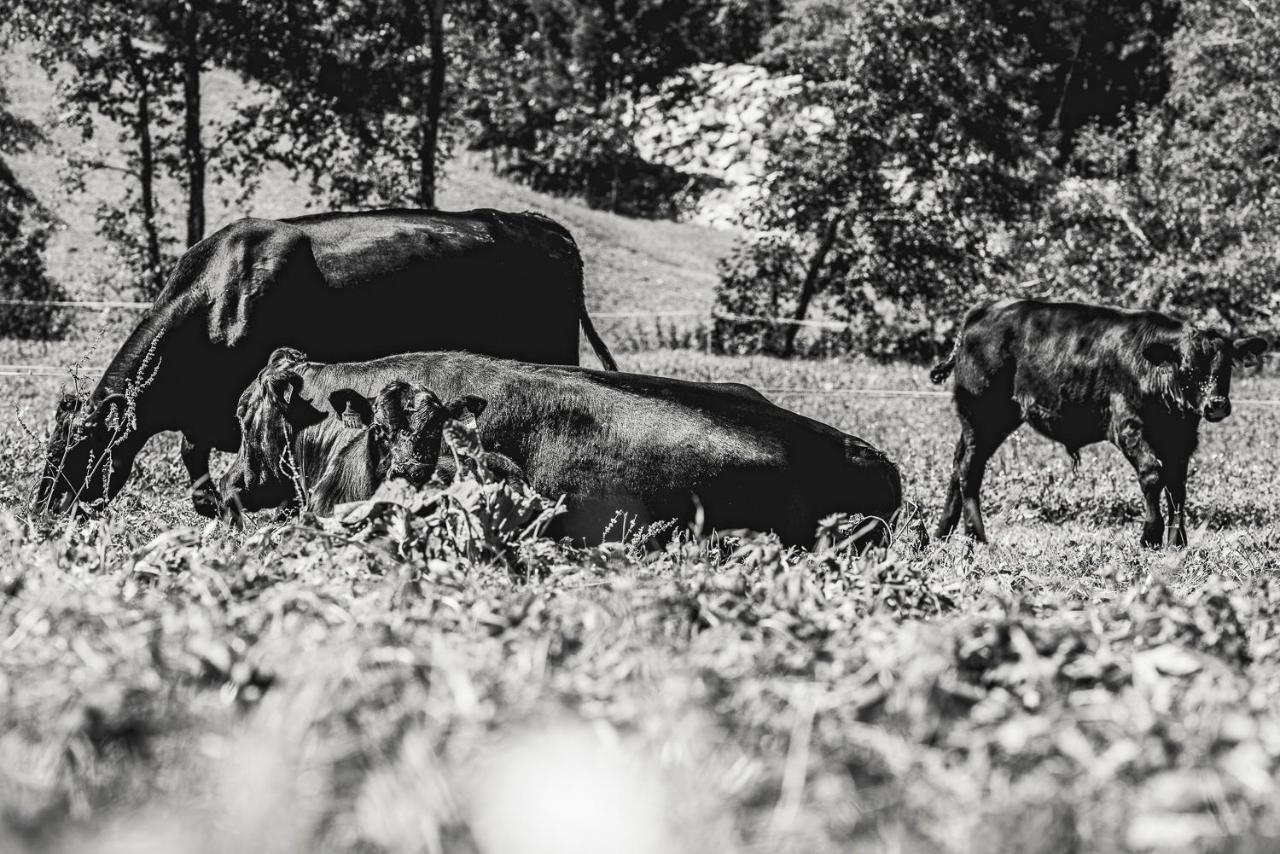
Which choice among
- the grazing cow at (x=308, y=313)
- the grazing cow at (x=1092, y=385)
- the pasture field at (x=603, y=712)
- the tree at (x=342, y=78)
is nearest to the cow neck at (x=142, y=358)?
the grazing cow at (x=308, y=313)

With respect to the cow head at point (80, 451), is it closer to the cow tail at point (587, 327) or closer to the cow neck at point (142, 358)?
the cow neck at point (142, 358)

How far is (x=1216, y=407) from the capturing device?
353 inches

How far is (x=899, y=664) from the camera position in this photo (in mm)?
2740

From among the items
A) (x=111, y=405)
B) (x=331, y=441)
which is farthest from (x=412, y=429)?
(x=111, y=405)

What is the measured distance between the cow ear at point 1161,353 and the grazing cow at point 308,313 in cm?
333

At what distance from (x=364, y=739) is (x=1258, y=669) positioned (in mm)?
2120

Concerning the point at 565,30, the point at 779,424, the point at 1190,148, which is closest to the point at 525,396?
the point at 779,424

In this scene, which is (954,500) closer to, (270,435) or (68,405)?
(270,435)

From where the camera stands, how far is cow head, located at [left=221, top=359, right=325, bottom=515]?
6258 millimetres

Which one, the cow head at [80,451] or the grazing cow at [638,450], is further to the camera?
the cow head at [80,451]

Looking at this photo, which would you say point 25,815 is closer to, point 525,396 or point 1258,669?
point 1258,669

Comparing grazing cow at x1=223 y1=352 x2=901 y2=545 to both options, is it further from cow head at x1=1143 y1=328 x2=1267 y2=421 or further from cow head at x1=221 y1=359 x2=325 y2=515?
cow head at x1=1143 y1=328 x2=1267 y2=421

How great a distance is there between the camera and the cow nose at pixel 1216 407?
897 cm

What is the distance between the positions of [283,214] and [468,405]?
29035 mm
